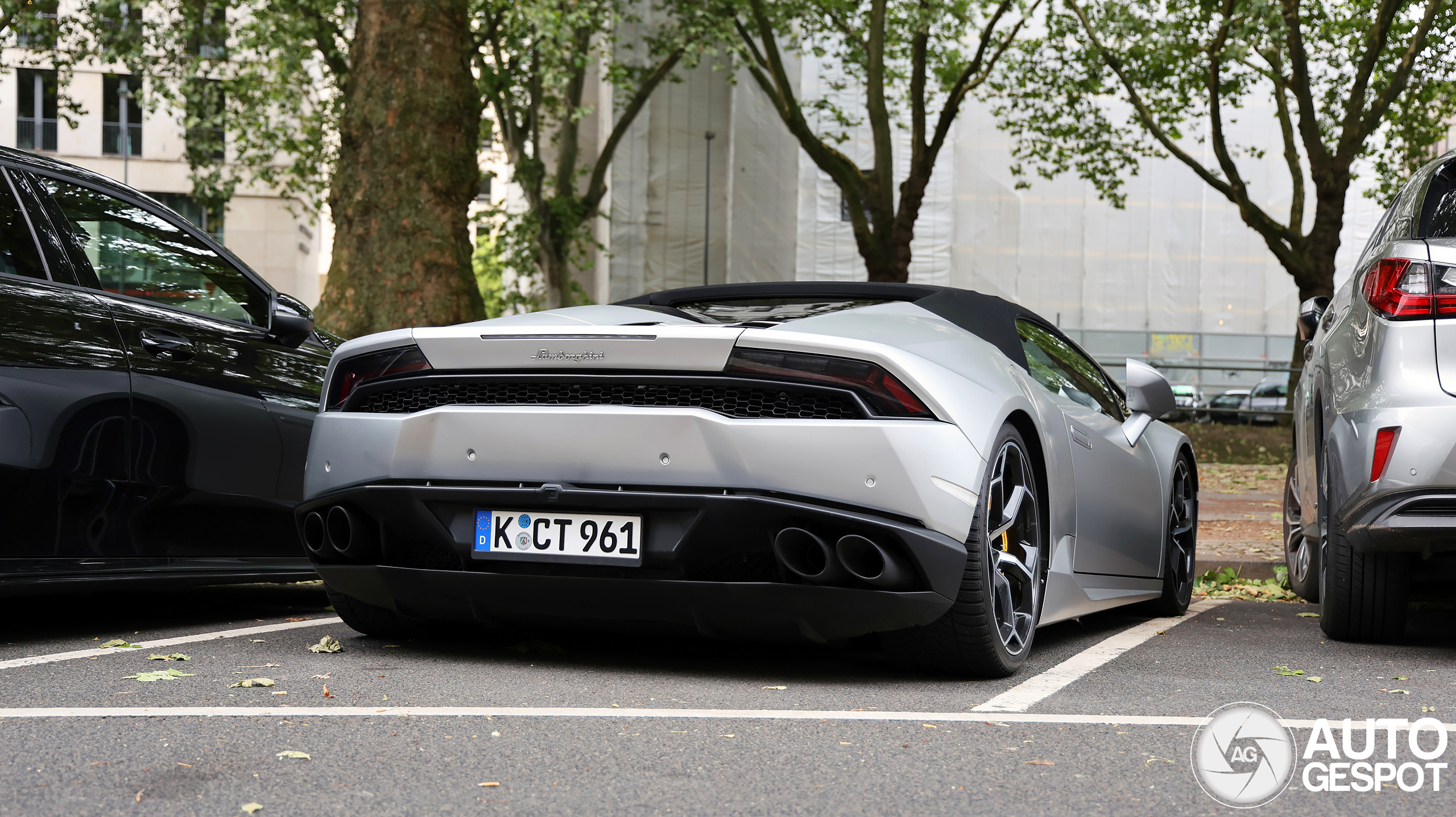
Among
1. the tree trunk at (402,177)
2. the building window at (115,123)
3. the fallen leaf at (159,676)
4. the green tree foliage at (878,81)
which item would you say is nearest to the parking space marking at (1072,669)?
the fallen leaf at (159,676)

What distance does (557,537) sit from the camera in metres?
3.78

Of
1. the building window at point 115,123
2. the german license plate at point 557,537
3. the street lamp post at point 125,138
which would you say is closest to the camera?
the german license plate at point 557,537

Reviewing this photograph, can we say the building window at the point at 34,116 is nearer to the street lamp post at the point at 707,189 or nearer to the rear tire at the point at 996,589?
the street lamp post at the point at 707,189

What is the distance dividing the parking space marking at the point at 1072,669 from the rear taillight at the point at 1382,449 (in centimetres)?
96

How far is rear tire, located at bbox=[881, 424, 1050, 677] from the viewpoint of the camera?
3.74 metres

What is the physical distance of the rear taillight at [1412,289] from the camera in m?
4.18

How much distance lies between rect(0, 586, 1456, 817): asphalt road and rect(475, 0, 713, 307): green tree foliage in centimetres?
1640

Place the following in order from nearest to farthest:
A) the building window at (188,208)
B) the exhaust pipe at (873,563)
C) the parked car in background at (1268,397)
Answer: the exhaust pipe at (873,563) → the parked car in background at (1268,397) → the building window at (188,208)

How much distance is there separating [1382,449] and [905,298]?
1.46 metres

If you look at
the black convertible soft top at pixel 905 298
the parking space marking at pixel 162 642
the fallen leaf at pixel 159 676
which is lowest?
the parking space marking at pixel 162 642

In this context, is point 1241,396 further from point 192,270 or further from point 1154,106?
point 192,270

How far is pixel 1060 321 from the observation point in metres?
35.8

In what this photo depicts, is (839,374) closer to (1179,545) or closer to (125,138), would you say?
(1179,545)

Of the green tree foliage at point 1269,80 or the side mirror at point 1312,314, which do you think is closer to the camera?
the side mirror at point 1312,314
